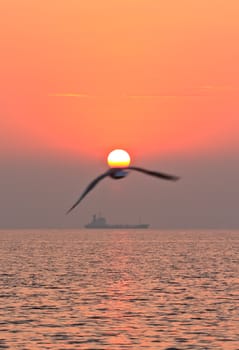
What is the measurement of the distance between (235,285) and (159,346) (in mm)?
60731

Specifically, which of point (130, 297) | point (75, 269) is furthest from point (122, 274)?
point (130, 297)

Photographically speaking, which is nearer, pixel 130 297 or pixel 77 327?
pixel 77 327

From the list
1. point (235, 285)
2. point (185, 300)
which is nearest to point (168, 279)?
point (235, 285)

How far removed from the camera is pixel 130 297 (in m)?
110

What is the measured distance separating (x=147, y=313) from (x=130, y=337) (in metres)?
15.3

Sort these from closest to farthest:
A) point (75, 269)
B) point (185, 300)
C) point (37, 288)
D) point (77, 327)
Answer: point (77, 327), point (185, 300), point (37, 288), point (75, 269)

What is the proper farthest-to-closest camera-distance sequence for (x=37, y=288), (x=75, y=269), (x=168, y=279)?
(x=75, y=269)
(x=168, y=279)
(x=37, y=288)

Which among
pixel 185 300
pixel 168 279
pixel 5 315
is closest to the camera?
pixel 5 315

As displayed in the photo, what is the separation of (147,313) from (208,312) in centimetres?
583

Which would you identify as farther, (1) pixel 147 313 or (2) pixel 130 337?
(1) pixel 147 313

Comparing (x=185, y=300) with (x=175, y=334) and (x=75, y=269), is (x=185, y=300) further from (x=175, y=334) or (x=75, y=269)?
(x=75, y=269)

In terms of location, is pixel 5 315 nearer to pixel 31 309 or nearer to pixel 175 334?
pixel 31 309

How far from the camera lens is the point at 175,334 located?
7594 centimetres

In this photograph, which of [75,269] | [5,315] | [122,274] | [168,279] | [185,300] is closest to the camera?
[5,315]
